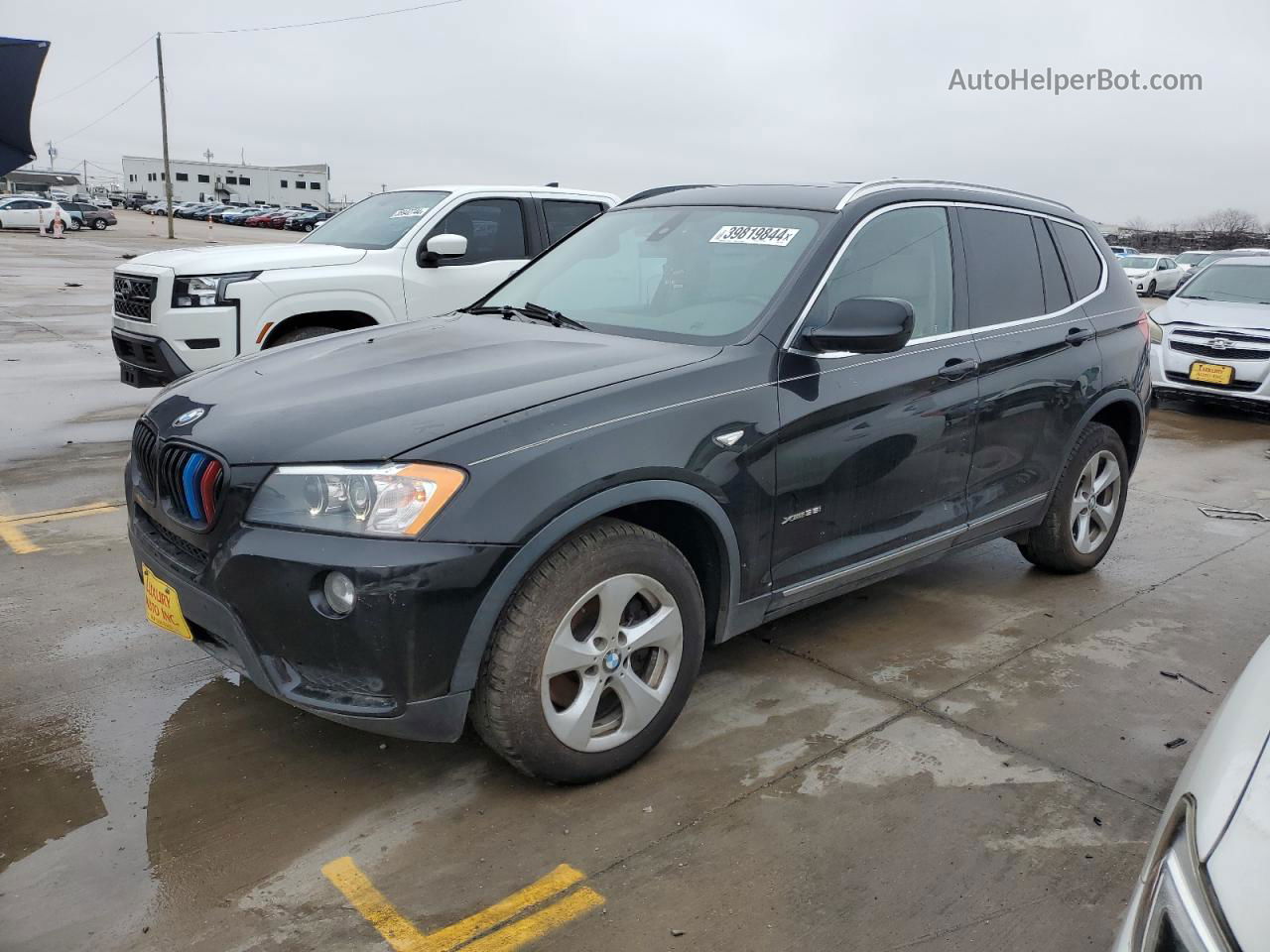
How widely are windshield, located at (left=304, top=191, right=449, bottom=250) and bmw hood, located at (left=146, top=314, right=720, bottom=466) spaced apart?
170 inches

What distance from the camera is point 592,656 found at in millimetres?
2904

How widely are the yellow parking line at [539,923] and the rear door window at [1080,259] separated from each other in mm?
3590

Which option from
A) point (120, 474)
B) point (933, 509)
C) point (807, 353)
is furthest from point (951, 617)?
point (120, 474)

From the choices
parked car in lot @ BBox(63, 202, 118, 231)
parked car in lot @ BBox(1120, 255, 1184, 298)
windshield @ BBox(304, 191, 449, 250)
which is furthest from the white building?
windshield @ BBox(304, 191, 449, 250)

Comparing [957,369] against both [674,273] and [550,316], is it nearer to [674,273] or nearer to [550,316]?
[674,273]

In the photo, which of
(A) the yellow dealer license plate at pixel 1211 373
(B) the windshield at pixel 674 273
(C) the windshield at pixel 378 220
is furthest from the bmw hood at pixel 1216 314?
(B) the windshield at pixel 674 273

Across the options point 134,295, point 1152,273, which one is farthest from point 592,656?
point 1152,273

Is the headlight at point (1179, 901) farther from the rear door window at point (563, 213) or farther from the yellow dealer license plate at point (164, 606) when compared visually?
the rear door window at point (563, 213)

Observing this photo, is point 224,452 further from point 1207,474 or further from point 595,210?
point 1207,474

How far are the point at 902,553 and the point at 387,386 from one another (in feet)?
6.53

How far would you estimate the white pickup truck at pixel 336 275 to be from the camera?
23.2 ft

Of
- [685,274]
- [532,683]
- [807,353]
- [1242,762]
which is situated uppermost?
[685,274]

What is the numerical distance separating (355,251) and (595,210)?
83.4 inches

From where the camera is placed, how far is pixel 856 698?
3.70 m
